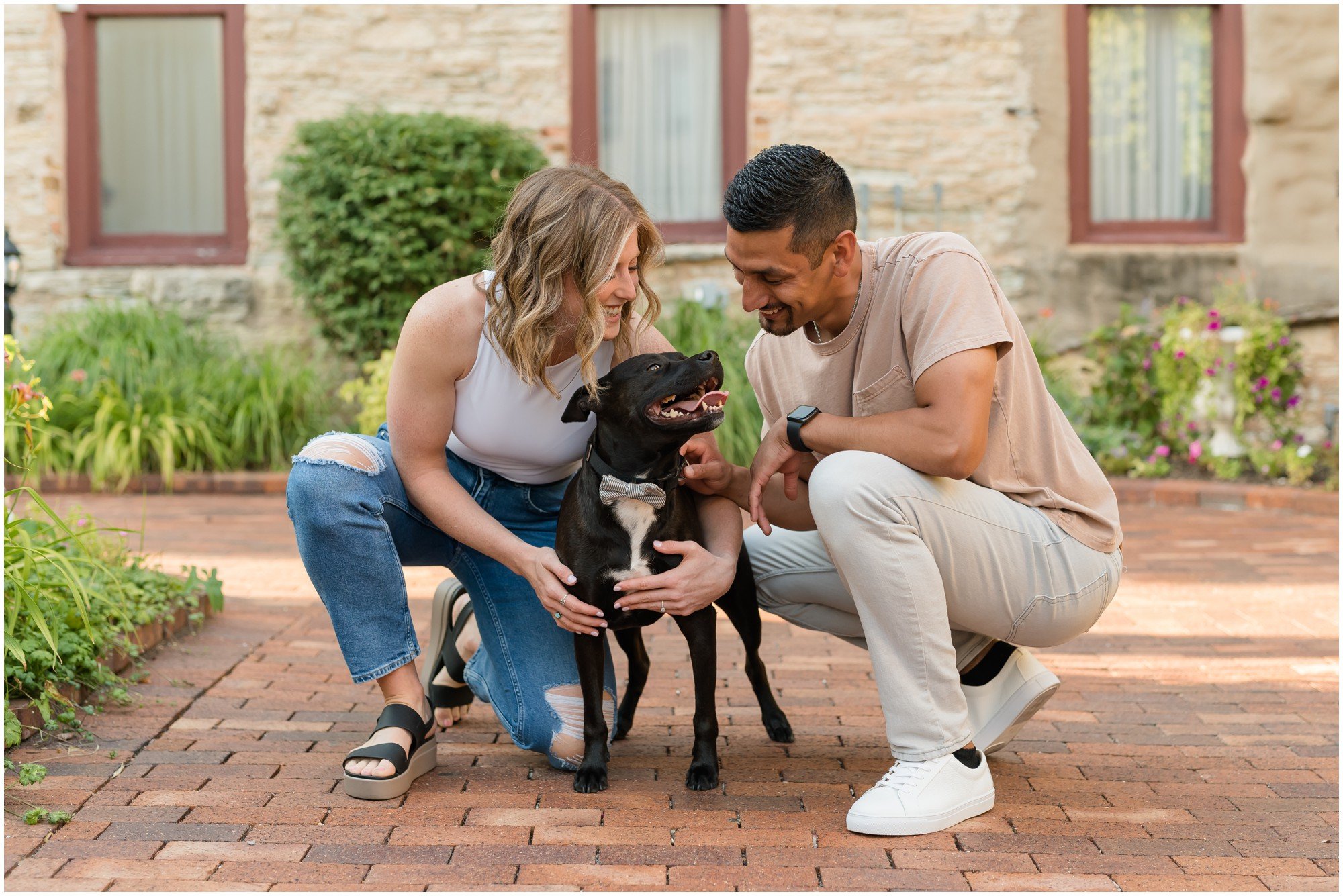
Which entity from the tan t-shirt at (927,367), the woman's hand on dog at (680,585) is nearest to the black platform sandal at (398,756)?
the woman's hand on dog at (680,585)

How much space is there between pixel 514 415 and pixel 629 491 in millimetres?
446

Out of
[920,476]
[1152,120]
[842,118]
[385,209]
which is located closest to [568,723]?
[920,476]

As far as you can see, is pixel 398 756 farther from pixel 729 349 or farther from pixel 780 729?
pixel 729 349

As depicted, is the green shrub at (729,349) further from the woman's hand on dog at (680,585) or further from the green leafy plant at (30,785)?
the green leafy plant at (30,785)

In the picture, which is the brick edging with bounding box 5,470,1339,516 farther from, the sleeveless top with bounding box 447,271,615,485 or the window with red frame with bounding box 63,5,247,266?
the sleeveless top with bounding box 447,271,615,485

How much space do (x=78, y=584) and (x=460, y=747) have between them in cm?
106

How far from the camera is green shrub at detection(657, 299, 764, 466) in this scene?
755 cm

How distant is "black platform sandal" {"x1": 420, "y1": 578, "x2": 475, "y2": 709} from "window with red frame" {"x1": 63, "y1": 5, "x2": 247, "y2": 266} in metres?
6.77

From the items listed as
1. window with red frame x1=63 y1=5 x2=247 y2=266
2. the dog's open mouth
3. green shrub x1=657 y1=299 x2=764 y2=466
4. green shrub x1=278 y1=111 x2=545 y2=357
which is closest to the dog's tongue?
the dog's open mouth

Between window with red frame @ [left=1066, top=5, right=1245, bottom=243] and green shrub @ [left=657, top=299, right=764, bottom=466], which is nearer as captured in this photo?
green shrub @ [left=657, top=299, right=764, bottom=466]

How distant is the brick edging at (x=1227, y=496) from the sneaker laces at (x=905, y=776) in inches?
208

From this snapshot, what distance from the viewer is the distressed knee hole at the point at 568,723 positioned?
294 centimetres

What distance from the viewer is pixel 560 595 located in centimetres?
A: 272

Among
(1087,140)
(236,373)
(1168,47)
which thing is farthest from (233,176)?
(1168,47)
